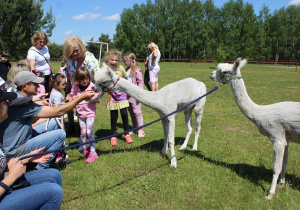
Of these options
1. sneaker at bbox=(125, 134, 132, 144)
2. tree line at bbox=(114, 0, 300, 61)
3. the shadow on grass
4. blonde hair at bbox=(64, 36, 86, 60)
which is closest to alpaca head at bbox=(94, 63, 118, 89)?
blonde hair at bbox=(64, 36, 86, 60)

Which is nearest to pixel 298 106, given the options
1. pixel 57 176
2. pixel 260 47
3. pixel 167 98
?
pixel 167 98

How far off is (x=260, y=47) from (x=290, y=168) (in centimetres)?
6263

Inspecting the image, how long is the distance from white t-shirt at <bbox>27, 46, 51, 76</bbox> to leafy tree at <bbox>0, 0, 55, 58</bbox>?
2941 cm

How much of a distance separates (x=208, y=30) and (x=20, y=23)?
49271mm

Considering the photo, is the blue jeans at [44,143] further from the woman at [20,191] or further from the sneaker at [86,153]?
the sneaker at [86,153]

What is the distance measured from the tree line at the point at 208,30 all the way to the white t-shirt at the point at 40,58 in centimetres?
5783

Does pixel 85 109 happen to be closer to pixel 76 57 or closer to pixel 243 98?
pixel 76 57

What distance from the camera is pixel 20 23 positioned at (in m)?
30.6

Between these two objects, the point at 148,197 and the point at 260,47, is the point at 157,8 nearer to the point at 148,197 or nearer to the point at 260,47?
the point at 260,47

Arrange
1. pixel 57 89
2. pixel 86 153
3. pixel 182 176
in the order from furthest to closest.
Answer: pixel 57 89
pixel 86 153
pixel 182 176

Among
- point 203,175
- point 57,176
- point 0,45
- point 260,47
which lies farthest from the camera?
point 260,47

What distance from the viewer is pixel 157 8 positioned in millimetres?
68750

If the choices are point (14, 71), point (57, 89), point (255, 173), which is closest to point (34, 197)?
point (14, 71)

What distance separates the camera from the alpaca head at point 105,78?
145 inches
